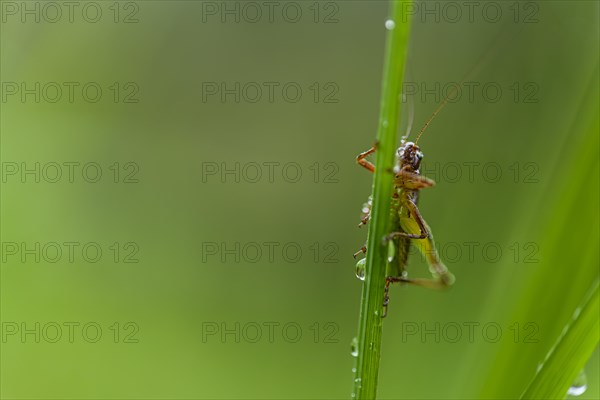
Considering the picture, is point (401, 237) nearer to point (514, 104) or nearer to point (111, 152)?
point (514, 104)

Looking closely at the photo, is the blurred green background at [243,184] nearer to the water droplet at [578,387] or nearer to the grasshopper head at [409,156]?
the grasshopper head at [409,156]

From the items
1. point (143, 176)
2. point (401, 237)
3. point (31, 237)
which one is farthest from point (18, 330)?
point (401, 237)

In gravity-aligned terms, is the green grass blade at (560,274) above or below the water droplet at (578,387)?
above

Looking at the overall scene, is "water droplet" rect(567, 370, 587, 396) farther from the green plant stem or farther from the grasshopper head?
the grasshopper head

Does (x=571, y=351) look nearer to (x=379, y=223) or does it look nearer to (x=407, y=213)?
(x=379, y=223)

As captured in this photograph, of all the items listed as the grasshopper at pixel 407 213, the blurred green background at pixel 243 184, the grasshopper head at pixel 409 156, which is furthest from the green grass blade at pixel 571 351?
the blurred green background at pixel 243 184

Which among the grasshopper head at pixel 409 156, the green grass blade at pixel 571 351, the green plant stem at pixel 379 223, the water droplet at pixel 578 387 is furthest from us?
the grasshopper head at pixel 409 156
